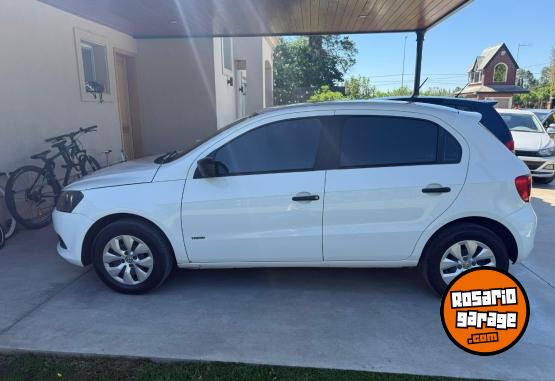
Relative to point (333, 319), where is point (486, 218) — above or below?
above

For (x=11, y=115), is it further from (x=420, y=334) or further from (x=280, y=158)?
(x=420, y=334)

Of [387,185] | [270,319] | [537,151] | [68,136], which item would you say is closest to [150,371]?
[270,319]

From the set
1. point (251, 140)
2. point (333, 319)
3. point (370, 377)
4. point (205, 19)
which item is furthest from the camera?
point (205, 19)

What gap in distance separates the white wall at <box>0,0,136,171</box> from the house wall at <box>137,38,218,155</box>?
2.01 metres

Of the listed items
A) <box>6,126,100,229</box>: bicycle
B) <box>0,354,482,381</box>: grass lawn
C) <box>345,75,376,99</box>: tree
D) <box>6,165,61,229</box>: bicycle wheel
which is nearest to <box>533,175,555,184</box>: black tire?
<box>0,354,482,381</box>: grass lawn

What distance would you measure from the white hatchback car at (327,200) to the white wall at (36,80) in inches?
103

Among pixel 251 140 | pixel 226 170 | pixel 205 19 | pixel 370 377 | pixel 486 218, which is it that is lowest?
pixel 370 377

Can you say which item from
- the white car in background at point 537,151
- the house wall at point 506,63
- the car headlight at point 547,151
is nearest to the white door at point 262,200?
the white car in background at point 537,151

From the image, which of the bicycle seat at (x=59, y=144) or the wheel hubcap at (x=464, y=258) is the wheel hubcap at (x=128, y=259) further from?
the bicycle seat at (x=59, y=144)

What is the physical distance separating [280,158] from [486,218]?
5.91 feet

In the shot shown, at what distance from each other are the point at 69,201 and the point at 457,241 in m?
3.43

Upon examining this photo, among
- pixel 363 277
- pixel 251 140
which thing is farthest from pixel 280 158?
pixel 363 277

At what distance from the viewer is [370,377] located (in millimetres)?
2645

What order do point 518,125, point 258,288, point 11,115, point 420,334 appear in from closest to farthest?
point 420,334, point 258,288, point 11,115, point 518,125
